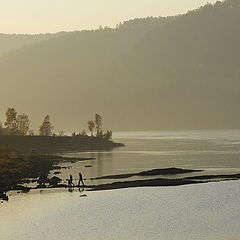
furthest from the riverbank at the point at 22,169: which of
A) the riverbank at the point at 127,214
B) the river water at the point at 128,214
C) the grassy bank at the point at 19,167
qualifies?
the river water at the point at 128,214

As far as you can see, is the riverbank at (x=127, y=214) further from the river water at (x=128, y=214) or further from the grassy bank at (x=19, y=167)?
the grassy bank at (x=19, y=167)

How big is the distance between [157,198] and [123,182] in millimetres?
19357

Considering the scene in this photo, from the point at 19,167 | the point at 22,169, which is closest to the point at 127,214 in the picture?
the point at 22,169

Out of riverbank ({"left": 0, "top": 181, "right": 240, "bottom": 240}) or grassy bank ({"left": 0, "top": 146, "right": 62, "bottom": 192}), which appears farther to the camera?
grassy bank ({"left": 0, "top": 146, "right": 62, "bottom": 192})

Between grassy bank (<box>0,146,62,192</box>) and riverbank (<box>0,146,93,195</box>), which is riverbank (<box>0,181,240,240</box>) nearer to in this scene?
riverbank (<box>0,146,93,195</box>)

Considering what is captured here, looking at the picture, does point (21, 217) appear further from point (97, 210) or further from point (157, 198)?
point (157, 198)

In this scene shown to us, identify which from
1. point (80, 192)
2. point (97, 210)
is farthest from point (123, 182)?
point (97, 210)

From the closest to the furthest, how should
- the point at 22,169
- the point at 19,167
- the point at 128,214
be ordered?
the point at 128,214, the point at 22,169, the point at 19,167

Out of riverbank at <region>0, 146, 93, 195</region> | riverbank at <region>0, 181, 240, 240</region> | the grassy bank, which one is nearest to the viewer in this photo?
riverbank at <region>0, 181, 240, 240</region>

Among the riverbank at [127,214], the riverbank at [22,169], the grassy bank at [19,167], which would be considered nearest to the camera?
the riverbank at [127,214]

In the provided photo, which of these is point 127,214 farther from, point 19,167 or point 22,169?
point 19,167

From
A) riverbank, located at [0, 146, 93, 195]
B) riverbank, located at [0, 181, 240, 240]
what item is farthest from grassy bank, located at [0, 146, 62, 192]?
riverbank, located at [0, 181, 240, 240]

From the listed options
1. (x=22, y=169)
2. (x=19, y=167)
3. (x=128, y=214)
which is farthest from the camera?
(x=19, y=167)

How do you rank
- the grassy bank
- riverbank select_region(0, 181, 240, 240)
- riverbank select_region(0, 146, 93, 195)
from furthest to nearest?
the grassy bank
riverbank select_region(0, 146, 93, 195)
riverbank select_region(0, 181, 240, 240)
